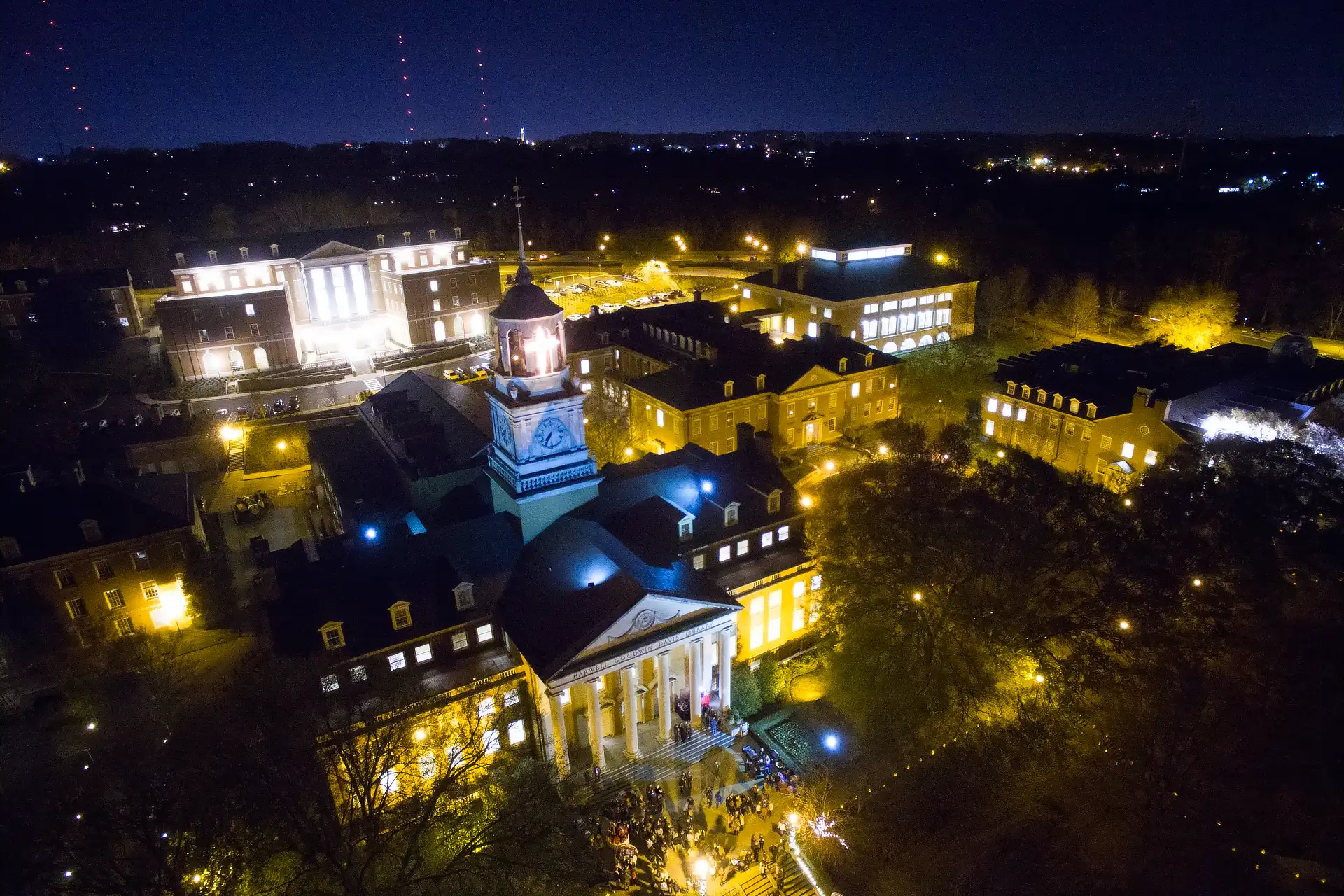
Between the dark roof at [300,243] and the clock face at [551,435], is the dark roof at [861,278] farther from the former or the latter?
the clock face at [551,435]

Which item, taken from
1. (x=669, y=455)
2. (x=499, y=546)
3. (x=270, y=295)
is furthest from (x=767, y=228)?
(x=499, y=546)

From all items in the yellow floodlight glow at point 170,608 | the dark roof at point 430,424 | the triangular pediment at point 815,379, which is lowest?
the yellow floodlight glow at point 170,608

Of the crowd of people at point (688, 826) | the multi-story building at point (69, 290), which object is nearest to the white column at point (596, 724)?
A: the crowd of people at point (688, 826)

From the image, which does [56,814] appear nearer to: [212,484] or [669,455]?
[669,455]

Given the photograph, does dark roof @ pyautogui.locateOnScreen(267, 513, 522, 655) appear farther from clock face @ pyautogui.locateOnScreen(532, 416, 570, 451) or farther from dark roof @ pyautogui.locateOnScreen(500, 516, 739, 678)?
clock face @ pyautogui.locateOnScreen(532, 416, 570, 451)

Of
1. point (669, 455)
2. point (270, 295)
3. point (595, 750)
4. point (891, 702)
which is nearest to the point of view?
point (595, 750)
